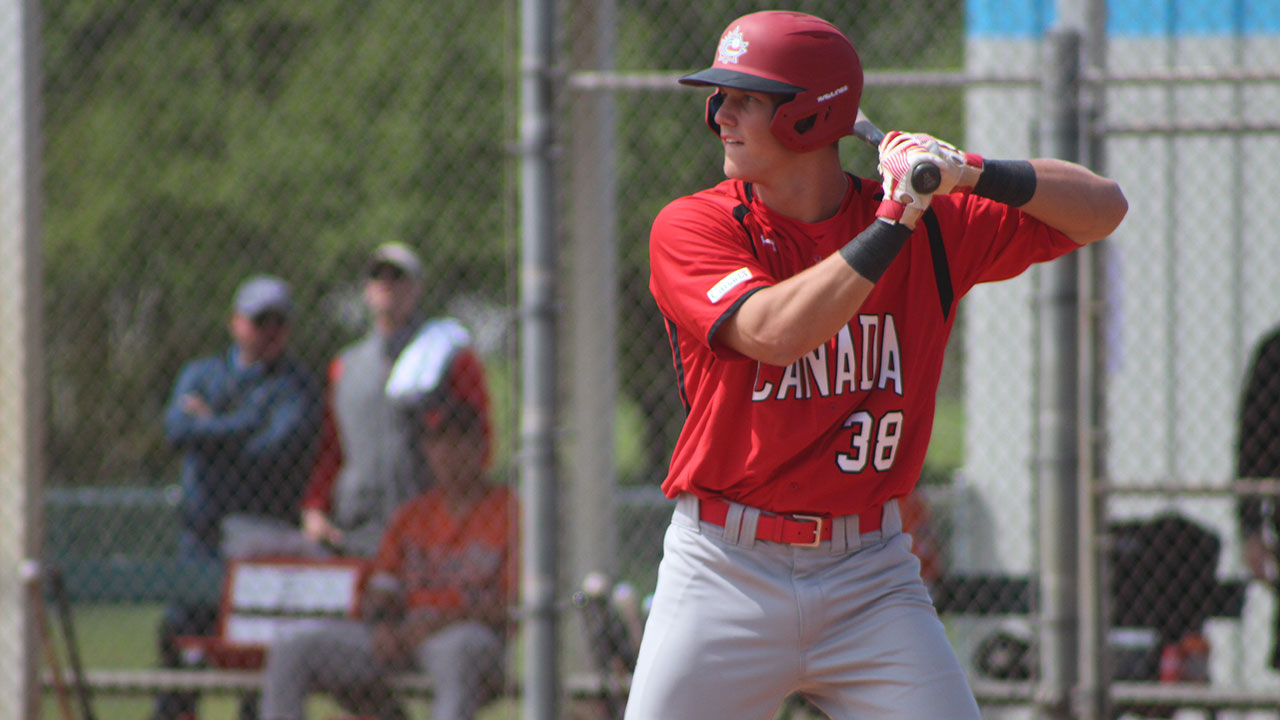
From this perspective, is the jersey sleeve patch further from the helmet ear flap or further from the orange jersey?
the orange jersey

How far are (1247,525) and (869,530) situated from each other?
264cm

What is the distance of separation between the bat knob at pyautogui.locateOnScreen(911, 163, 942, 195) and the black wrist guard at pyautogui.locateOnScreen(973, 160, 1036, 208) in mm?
199

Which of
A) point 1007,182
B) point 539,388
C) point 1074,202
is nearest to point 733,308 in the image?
point 1007,182

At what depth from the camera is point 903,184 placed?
219 cm

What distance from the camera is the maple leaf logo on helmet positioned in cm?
238

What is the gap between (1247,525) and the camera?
4.52 metres

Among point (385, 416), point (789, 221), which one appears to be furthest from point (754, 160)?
point (385, 416)

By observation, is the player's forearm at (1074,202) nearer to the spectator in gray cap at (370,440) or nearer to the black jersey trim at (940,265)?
the black jersey trim at (940,265)

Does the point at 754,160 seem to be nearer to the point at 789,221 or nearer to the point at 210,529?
the point at 789,221

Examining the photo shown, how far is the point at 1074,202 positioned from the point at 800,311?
0.68 meters

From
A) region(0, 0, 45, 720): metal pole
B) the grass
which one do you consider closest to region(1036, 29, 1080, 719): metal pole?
the grass

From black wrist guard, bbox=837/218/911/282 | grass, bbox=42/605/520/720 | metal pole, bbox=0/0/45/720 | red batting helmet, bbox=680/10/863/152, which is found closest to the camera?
black wrist guard, bbox=837/218/911/282

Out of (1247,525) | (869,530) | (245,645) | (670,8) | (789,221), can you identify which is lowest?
(245,645)

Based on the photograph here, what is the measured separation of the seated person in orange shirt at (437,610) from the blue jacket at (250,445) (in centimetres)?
75
